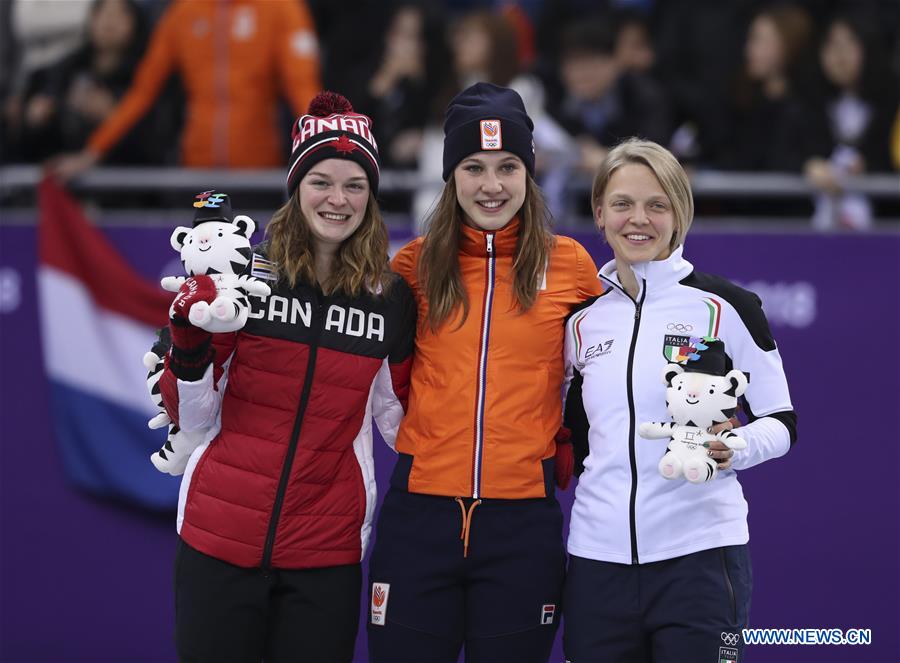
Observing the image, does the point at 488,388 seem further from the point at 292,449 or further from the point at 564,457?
the point at 292,449

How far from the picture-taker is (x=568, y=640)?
3.43 m

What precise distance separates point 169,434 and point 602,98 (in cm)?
321

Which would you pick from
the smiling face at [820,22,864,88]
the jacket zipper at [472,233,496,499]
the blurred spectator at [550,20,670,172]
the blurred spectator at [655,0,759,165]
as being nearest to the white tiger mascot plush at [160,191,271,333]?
the jacket zipper at [472,233,496,499]

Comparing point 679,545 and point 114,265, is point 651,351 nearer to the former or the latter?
point 679,545

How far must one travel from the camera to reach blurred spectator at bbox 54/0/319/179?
6.34 meters

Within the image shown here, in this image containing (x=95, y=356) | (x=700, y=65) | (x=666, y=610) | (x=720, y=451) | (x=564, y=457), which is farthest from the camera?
(x=700, y=65)

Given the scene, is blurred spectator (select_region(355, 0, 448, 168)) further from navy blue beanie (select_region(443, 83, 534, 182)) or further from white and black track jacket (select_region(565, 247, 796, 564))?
white and black track jacket (select_region(565, 247, 796, 564))

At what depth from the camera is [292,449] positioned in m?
3.50

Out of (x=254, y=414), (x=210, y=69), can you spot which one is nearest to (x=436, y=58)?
(x=210, y=69)

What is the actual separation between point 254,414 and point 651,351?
109cm

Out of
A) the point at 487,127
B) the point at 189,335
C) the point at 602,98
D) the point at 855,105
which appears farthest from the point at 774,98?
the point at 189,335

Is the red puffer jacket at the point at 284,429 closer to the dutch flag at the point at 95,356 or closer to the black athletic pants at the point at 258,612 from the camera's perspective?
the black athletic pants at the point at 258,612

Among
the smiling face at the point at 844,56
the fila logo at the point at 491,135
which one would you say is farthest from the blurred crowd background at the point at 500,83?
the fila logo at the point at 491,135

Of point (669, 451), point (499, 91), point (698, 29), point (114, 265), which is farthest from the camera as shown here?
point (698, 29)
